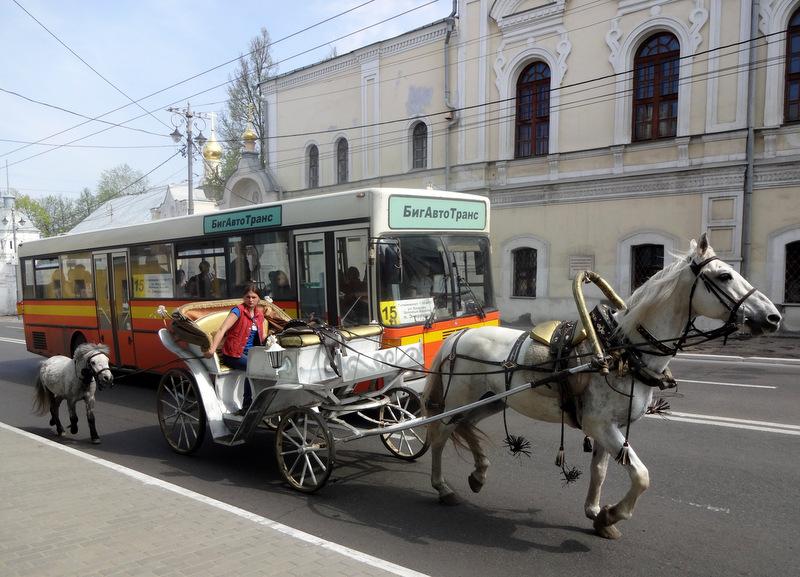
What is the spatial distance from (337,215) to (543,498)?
4.22 m

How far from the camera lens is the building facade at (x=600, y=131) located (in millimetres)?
15531

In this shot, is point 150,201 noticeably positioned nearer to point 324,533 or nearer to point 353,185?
point 353,185

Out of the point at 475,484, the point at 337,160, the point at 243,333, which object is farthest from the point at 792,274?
the point at 337,160

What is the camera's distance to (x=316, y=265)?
809 cm

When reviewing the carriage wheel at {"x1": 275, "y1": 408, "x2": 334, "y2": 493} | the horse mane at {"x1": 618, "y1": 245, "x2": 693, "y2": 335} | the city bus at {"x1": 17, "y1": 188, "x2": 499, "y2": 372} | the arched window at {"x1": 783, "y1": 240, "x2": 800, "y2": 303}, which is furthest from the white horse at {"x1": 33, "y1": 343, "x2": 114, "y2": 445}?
the arched window at {"x1": 783, "y1": 240, "x2": 800, "y2": 303}

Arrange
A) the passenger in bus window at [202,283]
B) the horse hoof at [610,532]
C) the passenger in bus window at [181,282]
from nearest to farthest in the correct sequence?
the horse hoof at [610,532] < the passenger in bus window at [202,283] < the passenger in bus window at [181,282]

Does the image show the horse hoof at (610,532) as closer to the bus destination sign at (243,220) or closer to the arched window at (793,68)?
the bus destination sign at (243,220)

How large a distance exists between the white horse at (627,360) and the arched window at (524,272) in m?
15.1

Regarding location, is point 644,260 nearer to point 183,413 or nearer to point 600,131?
point 600,131

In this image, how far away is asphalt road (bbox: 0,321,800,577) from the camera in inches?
166

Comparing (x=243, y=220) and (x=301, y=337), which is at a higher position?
(x=243, y=220)

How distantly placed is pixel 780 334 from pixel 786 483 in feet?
40.7

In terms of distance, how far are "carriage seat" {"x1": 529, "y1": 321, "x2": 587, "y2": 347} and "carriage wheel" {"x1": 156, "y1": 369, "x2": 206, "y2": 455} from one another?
3774 mm

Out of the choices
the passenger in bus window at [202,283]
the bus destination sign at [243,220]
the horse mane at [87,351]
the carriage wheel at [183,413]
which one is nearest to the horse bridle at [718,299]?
the carriage wheel at [183,413]
